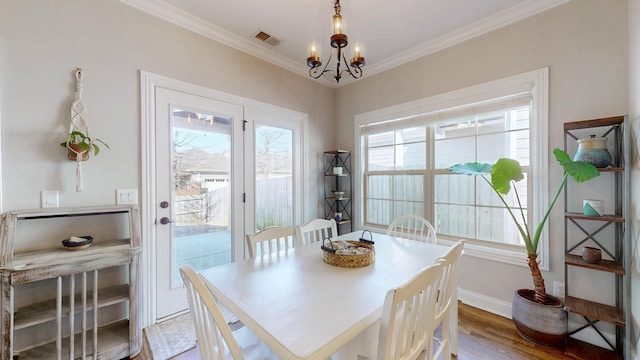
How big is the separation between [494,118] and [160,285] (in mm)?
3507

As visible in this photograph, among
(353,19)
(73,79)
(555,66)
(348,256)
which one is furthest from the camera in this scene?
(353,19)

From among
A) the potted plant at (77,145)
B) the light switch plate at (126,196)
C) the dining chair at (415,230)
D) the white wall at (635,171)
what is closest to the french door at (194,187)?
the light switch plate at (126,196)

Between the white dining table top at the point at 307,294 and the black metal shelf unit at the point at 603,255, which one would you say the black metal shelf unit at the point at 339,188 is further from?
the black metal shelf unit at the point at 603,255

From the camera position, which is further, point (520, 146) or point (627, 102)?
point (520, 146)

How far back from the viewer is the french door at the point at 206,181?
2.23 m

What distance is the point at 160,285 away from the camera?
7.30 ft

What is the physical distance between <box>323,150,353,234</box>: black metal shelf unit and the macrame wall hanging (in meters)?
2.54

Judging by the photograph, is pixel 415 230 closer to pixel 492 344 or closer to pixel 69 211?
pixel 492 344

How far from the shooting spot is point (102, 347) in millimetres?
1693

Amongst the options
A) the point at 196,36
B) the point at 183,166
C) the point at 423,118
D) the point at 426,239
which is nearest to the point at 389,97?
the point at 423,118

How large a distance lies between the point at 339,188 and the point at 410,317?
2822 millimetres

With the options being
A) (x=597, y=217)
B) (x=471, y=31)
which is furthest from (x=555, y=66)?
(x=597, y=217)

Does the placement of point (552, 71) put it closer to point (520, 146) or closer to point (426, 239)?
point (520, 146)

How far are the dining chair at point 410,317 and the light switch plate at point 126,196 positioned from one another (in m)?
2.15
